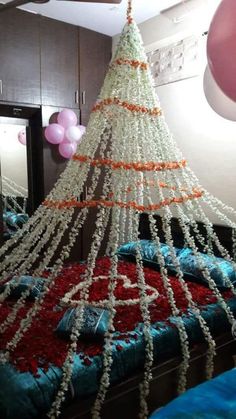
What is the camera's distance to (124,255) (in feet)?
10.6

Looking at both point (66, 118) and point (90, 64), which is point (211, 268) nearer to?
point (66, 118)

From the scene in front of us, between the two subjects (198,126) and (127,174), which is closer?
(127,174)

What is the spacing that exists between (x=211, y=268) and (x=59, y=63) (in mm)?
2612

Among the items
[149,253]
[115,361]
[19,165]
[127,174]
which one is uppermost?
[19,165]

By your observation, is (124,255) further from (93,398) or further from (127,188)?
(93,398)

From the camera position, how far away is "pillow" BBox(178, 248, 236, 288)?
7.96 feet

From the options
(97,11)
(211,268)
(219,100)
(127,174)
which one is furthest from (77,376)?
(97,11)

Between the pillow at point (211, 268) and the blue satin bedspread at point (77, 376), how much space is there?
1.51ft

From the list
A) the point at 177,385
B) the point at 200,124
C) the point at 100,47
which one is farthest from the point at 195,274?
the point at 100,47

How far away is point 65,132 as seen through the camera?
3547mm

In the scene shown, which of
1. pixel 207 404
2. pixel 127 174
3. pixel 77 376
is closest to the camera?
pixel 207 404

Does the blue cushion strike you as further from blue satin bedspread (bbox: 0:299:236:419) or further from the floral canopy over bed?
blue satin bedspread (bbox: 0:299:236:419)

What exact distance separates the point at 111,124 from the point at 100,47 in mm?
2372

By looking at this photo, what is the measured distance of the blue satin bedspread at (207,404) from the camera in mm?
1242
